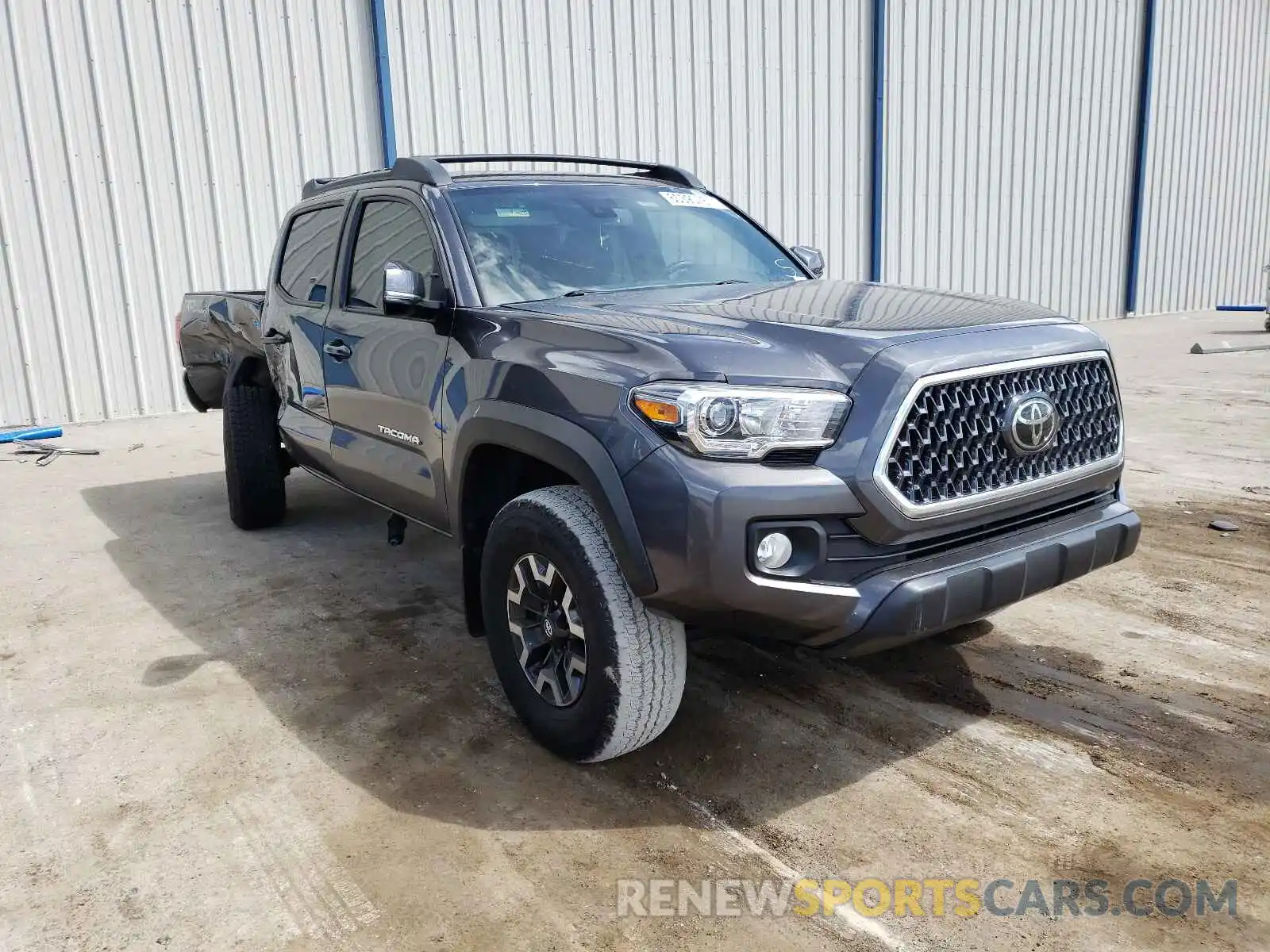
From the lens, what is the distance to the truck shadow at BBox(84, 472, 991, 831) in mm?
2779

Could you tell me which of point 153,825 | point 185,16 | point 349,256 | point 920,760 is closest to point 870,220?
point 185,16

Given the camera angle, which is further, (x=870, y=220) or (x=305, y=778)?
(x=870, y=220)

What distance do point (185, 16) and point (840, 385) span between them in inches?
363

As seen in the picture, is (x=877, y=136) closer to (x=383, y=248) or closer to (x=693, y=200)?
(x=693, y=200)

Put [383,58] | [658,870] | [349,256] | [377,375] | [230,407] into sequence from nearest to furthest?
1. [658,870]
2. [377,375]
3. [349,256]
4. [230,407]
5. [383,58]

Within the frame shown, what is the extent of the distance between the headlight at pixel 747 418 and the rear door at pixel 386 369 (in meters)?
1.23

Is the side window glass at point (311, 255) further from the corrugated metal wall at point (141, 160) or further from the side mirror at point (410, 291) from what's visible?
the corrugated metal wall at point (141, 160)

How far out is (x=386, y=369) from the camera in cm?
377

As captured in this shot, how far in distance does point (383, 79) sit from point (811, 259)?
23.8 feet

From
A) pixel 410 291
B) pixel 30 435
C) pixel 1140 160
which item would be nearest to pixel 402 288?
pixel 410 291

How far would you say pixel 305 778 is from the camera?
2.92 m

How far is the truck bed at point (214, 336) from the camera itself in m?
5.52

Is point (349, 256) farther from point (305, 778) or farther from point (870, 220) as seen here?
point (870, 220)

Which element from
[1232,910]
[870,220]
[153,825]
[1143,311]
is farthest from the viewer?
[1143,311]
